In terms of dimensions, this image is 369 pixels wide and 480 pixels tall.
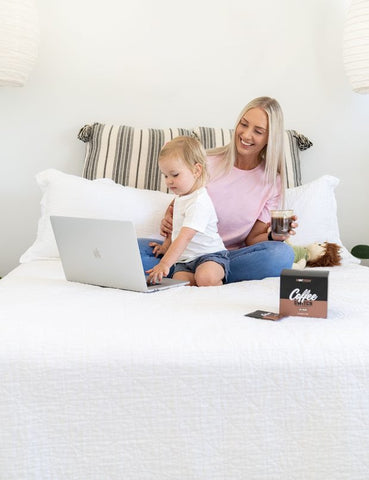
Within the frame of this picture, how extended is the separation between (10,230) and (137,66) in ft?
3.13

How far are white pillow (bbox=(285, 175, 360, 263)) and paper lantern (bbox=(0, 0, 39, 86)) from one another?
1227 millimetres

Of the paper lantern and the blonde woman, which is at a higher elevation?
the paper lantern

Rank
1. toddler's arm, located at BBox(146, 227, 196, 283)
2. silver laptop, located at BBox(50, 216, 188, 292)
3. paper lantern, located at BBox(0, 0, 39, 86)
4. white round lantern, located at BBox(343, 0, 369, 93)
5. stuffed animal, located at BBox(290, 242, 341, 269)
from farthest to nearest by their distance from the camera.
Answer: white round lantern, located at BBox(343, 0, 369, 93)
paper lantern, located at BBox(0, 0, 39, 86)
stuffed animal, located at BBox(290, 242, 341, 269)
toddler's arm, located at BBox(146, 227, 196, 283)
silver laptop, located at BBox(50, 216, 188, 292)

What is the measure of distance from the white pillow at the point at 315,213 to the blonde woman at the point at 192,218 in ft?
1.50

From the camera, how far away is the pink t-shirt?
2.71 m

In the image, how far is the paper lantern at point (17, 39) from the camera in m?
2.94

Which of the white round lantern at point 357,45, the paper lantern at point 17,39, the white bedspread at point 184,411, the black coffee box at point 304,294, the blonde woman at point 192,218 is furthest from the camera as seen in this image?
the white round lantern at point 357,45

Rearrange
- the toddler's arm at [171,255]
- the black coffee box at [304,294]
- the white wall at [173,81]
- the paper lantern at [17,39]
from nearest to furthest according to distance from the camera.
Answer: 1. the black coffee box at [304,294]
2. the toddler's arm at [171,255]
3. the paper lantern at [17,39]
4. the white wall at [173,81]

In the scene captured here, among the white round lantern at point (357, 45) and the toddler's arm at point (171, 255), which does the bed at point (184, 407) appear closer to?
the toddler's arm at point (171, 255)

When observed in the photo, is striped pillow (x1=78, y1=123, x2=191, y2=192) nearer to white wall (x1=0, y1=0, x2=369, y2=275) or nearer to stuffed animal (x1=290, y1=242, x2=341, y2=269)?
white wall (x1=0, y1=0, x2=369, y2=275)

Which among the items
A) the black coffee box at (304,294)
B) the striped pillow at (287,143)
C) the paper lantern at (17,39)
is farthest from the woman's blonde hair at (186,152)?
the paper lantern at (17,39)

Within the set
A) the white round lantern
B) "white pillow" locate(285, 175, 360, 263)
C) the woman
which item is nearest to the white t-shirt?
the woman

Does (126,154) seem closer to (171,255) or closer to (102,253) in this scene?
(171,255)

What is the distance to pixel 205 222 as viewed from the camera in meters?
2.37
